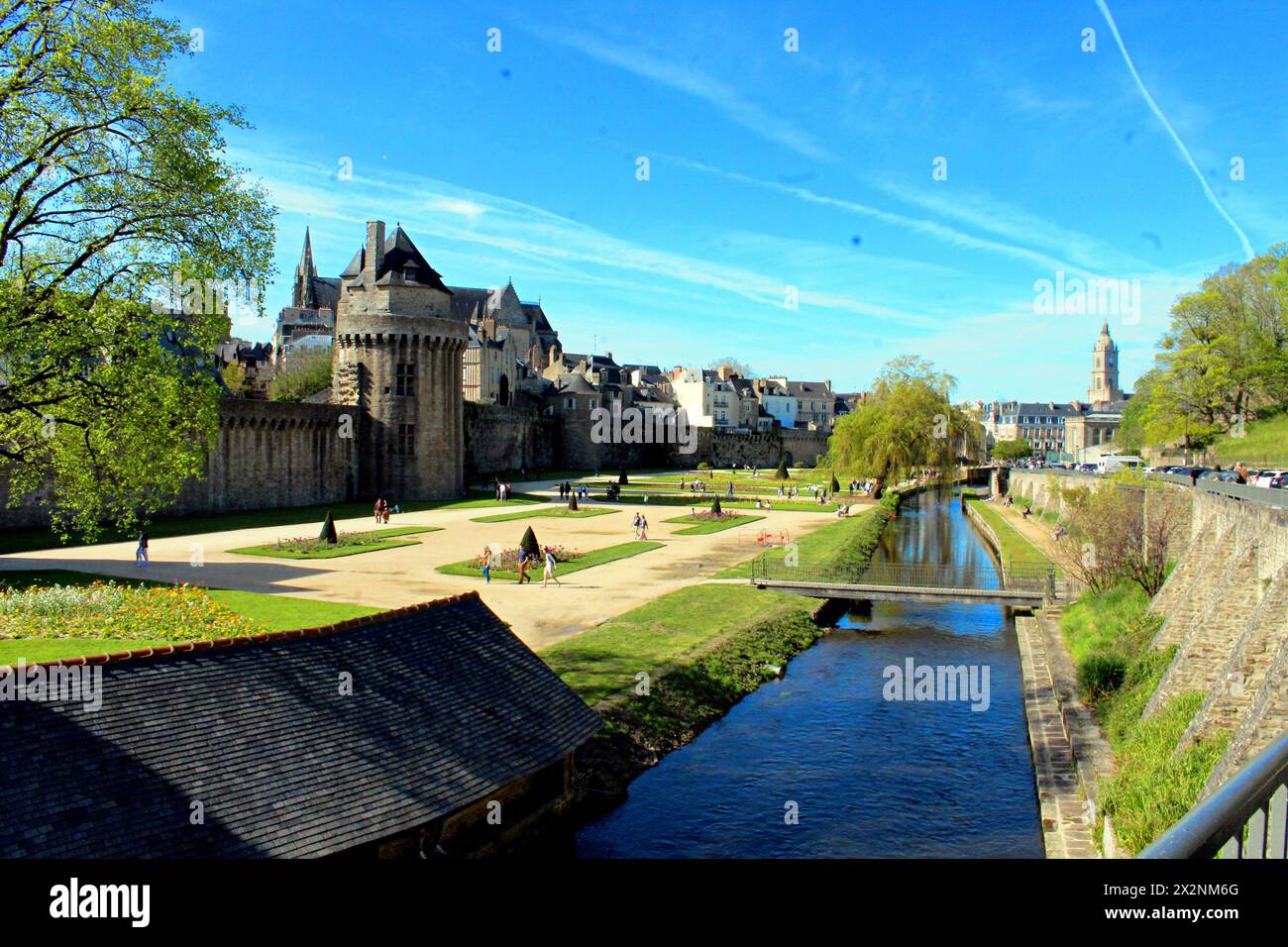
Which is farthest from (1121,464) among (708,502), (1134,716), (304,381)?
(304,381)

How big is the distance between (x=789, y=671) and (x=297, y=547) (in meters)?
19.2

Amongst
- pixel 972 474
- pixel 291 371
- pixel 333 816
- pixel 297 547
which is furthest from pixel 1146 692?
pixel 972 474

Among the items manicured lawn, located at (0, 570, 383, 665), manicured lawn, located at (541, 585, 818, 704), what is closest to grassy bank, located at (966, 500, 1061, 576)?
manicured lawn, located at (541, 585, 818, 704)

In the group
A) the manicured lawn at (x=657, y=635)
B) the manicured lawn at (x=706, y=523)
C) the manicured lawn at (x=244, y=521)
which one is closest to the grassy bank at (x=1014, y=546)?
the manicured lawn at (x=657, y=635)

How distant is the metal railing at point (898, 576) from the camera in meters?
28.2

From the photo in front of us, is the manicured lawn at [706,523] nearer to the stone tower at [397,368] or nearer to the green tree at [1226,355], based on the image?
the stone tower at [397,368]

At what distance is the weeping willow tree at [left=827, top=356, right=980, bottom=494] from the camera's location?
2368 inches

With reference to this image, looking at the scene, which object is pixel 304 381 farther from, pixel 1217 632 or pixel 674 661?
pixel 1217 632

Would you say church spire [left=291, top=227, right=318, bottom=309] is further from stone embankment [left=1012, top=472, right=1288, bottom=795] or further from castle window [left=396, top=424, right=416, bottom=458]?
stone embankment [left=1012, top=472, right=1288, bottom=795]

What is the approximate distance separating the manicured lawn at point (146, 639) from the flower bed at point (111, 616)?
1.11 ft

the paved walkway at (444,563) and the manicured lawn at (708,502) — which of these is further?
the manicured lawn at (708,502)

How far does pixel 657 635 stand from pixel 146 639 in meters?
10.9

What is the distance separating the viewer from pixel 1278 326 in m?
47.8
